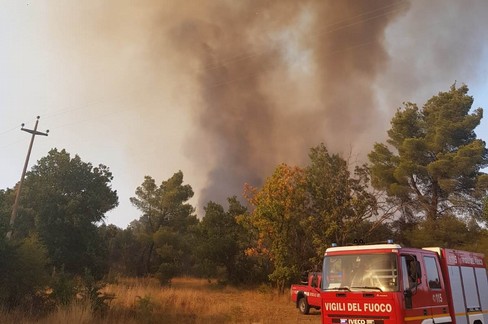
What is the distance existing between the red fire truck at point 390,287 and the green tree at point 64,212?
28350mm

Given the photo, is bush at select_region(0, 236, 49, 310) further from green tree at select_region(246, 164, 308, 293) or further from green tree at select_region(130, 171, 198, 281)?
green tree at select_region(130, 171, 198, 281)

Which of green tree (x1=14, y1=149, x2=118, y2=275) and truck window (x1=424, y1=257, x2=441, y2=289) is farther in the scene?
green tree (x1=14, y1=149, x2=118, y2=275)

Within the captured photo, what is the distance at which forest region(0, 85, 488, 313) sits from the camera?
30828 mm

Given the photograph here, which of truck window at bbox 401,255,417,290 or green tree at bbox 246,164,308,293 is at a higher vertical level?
green tree at bbox 246,164,308,293

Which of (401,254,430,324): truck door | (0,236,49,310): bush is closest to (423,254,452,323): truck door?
(401,254,430,324): truck door

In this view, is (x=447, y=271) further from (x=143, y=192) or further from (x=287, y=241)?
(x=143, y=192)

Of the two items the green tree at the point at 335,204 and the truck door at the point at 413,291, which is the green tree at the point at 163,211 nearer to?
the green tree at the point at 335,204

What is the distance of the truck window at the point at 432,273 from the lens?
936 centimetres

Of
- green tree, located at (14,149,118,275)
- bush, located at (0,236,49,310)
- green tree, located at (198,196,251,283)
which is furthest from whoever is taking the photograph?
green tree, located at (198,196,251,283)

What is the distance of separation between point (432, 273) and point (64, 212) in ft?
102

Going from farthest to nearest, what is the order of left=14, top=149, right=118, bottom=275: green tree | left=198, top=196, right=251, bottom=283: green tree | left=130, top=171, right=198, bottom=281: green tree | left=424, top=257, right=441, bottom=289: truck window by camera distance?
left=130, top=171, right=198, bottom=281: green tree < left=198, top=196, right=251, bottom=283: green tree < left=14, top=149, right=118, bottom=275: green tree < left=424, top=257, right=441, bottom=289: truck window

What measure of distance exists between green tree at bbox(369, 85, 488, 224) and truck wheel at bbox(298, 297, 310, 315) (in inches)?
728

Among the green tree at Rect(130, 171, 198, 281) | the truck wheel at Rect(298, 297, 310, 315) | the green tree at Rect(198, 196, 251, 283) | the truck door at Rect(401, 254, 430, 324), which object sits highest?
the green tree at Rect(130, 171, 198, 281)

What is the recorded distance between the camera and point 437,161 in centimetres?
3606
